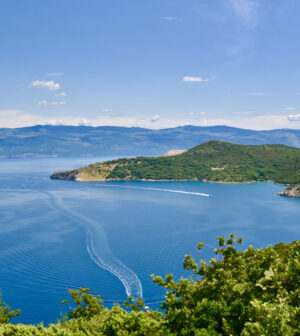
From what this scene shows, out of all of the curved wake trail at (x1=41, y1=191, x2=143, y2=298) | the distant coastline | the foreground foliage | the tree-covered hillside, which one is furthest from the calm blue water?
the tree-covered hillside

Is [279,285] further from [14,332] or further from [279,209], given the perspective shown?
[279,209]

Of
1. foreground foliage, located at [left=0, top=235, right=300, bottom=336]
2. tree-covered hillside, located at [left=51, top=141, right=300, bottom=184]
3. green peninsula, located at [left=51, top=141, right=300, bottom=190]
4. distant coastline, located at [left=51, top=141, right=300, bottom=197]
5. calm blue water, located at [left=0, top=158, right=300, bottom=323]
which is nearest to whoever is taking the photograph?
foreground foliage, located at [left=0, top=235, right=300, bottom=336]

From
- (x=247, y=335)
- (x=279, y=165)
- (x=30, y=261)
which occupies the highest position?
(x=279, y=165)

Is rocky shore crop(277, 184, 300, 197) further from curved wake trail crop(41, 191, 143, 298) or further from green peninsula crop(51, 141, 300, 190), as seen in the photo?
curved wake trail crop(41, 191, 143, 298)

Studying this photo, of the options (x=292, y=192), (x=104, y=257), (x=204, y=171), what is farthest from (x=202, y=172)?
(x=104, y=257)

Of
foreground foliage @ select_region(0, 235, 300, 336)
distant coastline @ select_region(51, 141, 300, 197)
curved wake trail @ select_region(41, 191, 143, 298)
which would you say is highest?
distant coastline @ select_region(51, 141, 300, 197)

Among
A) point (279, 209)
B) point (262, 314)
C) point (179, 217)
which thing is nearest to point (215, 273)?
point (262, 314)
